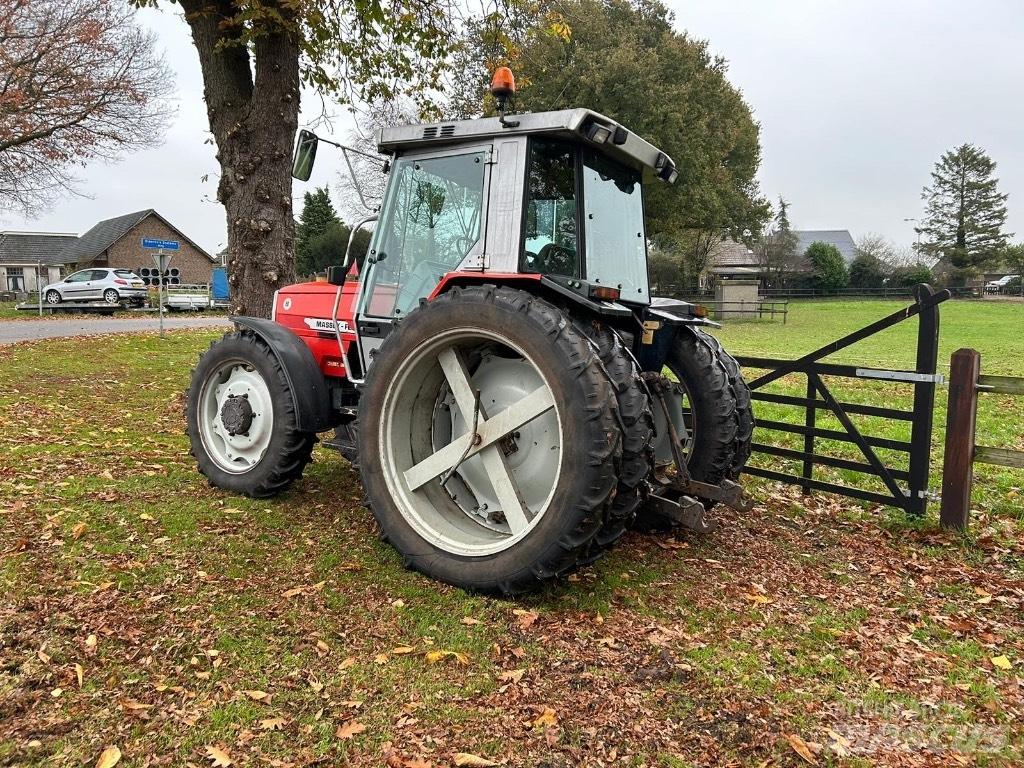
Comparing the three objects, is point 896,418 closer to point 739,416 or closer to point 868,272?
point 739,416

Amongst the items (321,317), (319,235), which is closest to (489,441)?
(321,317)

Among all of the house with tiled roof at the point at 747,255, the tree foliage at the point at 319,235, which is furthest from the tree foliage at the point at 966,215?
the tree foliage at the point at 319,235

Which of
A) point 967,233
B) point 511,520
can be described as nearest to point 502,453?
point 511,520

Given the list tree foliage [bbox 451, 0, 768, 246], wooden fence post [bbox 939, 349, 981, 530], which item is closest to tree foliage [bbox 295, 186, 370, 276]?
tree foliage [bbox 451, 0, 768, 246]

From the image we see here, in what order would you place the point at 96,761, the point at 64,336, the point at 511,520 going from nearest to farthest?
1. the point at 96,761
2. the point at 511,520
3. the point at 64,336

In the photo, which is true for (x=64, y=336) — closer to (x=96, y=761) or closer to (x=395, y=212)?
(x=395, y=212)

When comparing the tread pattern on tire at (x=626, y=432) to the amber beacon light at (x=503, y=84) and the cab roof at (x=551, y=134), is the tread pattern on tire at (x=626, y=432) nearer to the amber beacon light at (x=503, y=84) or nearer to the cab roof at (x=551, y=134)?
the cab roof at (x=551, y=134)

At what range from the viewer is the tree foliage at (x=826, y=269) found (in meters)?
42.4

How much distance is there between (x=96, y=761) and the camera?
2.23 meters

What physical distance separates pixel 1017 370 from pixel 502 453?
38.6 ft

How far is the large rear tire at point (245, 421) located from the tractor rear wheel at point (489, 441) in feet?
2.96

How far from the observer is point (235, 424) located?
4.61 metres

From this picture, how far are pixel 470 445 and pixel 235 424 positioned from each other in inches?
74.6

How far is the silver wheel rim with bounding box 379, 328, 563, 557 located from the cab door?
545 millimetres
